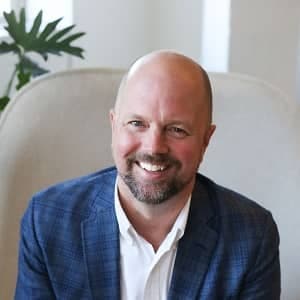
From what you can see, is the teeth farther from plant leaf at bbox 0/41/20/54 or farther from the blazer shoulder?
plant leaf at bbox 0/41/20/54

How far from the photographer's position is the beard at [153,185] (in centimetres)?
107

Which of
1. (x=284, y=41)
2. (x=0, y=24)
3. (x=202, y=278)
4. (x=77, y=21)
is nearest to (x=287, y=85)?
(x=284, y=41)

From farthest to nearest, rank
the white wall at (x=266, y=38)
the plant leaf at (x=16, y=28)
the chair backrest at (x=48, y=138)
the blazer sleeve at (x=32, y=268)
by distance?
the white wall at (x=266, y=38)
the plant leaf at (x=16, y=28)
the chair backrest at (x=48, y=138)
the blazer sleeve at (x=32, y=268)

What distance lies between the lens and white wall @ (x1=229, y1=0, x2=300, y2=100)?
210 centimetres

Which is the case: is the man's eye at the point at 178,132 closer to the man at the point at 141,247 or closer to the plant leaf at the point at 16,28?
the man at the point at 141,247

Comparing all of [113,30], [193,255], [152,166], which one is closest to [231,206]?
[193,255]

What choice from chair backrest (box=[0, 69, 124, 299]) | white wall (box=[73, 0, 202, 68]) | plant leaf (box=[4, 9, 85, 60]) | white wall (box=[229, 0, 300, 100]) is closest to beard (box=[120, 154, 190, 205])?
chair backrest (box=[0, 69, 124, 299])

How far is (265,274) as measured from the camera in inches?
45.9

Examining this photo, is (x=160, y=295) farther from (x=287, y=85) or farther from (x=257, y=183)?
(x=287, y=85)

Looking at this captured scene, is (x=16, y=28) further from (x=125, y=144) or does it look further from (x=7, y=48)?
(x=125, y=144)

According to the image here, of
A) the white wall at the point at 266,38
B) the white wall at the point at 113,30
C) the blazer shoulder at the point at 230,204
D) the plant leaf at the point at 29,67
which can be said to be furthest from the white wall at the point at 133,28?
the blazer shoulder at the point at 230,204

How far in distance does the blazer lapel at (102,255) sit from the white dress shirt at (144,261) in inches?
0.6

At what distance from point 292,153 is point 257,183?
0.30 feet

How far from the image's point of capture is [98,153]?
57.7 inches
